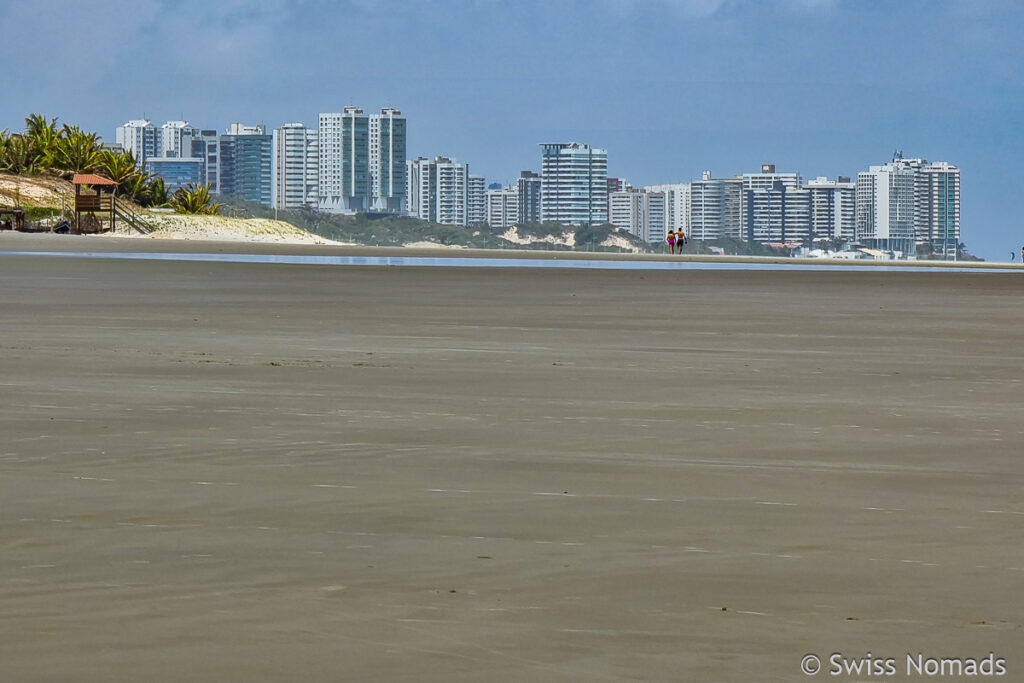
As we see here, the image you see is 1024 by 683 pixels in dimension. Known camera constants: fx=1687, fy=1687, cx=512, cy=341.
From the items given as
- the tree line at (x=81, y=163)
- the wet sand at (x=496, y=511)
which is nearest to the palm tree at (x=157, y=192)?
the tree line at (x=81, y=163)

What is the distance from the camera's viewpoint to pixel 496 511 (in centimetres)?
447

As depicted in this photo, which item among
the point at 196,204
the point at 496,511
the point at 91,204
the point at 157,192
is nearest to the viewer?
the point at 496,511

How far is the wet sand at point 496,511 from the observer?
3035 millimetres

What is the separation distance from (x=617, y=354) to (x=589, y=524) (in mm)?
6345

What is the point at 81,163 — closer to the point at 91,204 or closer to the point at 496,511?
the point at 91,204

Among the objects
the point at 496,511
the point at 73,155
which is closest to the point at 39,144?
the point at 73,155

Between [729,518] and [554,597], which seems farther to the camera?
[729,518]

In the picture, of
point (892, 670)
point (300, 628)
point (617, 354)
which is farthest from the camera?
point (617, 354)

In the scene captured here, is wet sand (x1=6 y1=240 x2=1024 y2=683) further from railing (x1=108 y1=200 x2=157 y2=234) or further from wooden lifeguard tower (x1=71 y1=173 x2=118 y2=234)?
railing (x1=108 y1=200 x2=157 y2=234)

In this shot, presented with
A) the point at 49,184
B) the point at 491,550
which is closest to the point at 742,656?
the point at 491,550

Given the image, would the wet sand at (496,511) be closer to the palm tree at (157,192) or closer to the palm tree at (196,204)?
the palm tree at (196,204)

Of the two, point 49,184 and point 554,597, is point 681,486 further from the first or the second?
point 49,184

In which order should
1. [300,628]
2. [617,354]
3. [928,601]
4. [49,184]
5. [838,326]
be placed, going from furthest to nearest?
[49,184] → [838,326] → [617,354] → [928,601] → [300,628]

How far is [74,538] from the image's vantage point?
4.02m
